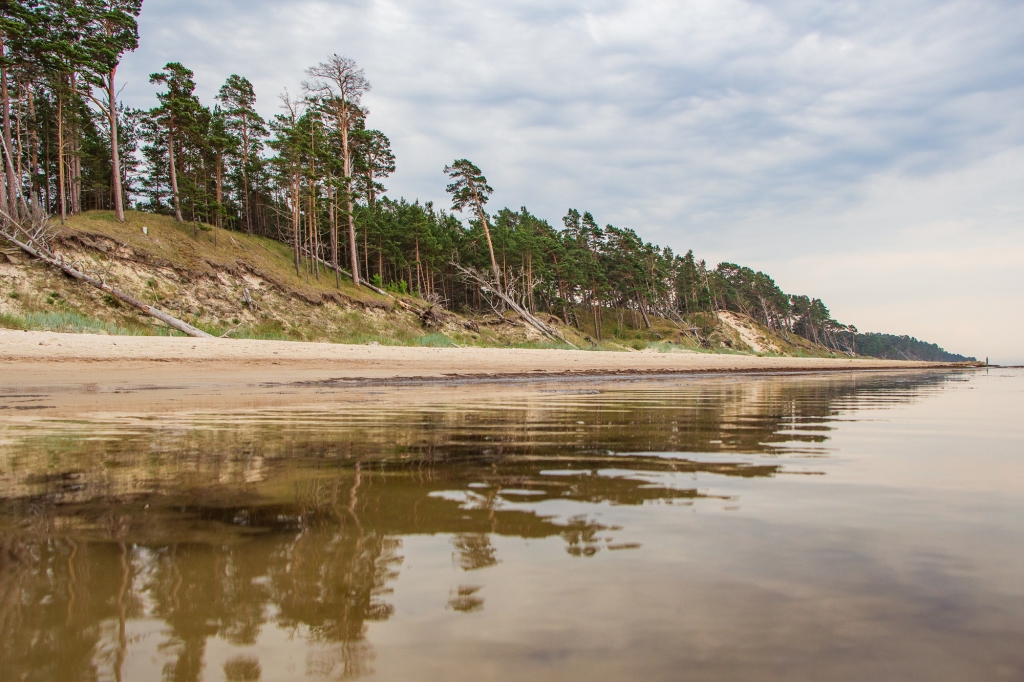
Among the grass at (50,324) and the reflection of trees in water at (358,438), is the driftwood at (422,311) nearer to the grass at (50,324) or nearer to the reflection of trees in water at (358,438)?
the grass at (50,324)

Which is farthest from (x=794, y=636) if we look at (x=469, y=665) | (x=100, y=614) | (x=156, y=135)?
(x=156, y=135)

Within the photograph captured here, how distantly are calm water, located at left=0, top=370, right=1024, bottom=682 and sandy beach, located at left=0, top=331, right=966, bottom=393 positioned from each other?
8924 mm

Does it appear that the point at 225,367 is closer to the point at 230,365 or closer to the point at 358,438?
the point at 230,365

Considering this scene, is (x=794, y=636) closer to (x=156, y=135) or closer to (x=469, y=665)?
(x=469, y=665)

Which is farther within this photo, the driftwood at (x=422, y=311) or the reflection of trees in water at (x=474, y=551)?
the driftwood at (x=422, y=311)

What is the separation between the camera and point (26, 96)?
38250 millimetres

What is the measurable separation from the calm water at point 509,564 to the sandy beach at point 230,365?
8.92 m

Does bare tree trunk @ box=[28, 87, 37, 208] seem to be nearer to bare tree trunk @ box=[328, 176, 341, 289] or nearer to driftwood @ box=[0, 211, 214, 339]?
driftwood @ box=[0, 211, 214, 339]

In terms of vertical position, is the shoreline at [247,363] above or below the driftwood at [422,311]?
below

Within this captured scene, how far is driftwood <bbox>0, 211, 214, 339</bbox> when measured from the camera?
24.5 meters

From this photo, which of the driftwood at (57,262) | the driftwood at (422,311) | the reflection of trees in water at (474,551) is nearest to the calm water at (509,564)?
the reflection of trees in water at (474,551)

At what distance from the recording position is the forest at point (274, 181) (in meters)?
30.6

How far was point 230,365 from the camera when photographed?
15.7m

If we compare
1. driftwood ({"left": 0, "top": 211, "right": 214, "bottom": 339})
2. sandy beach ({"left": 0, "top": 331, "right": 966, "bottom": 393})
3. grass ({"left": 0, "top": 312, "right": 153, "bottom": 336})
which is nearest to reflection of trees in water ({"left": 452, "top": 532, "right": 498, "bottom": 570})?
sandy beach ({"left": 0, "top": 331, "right": 966, "bottom": 393})
